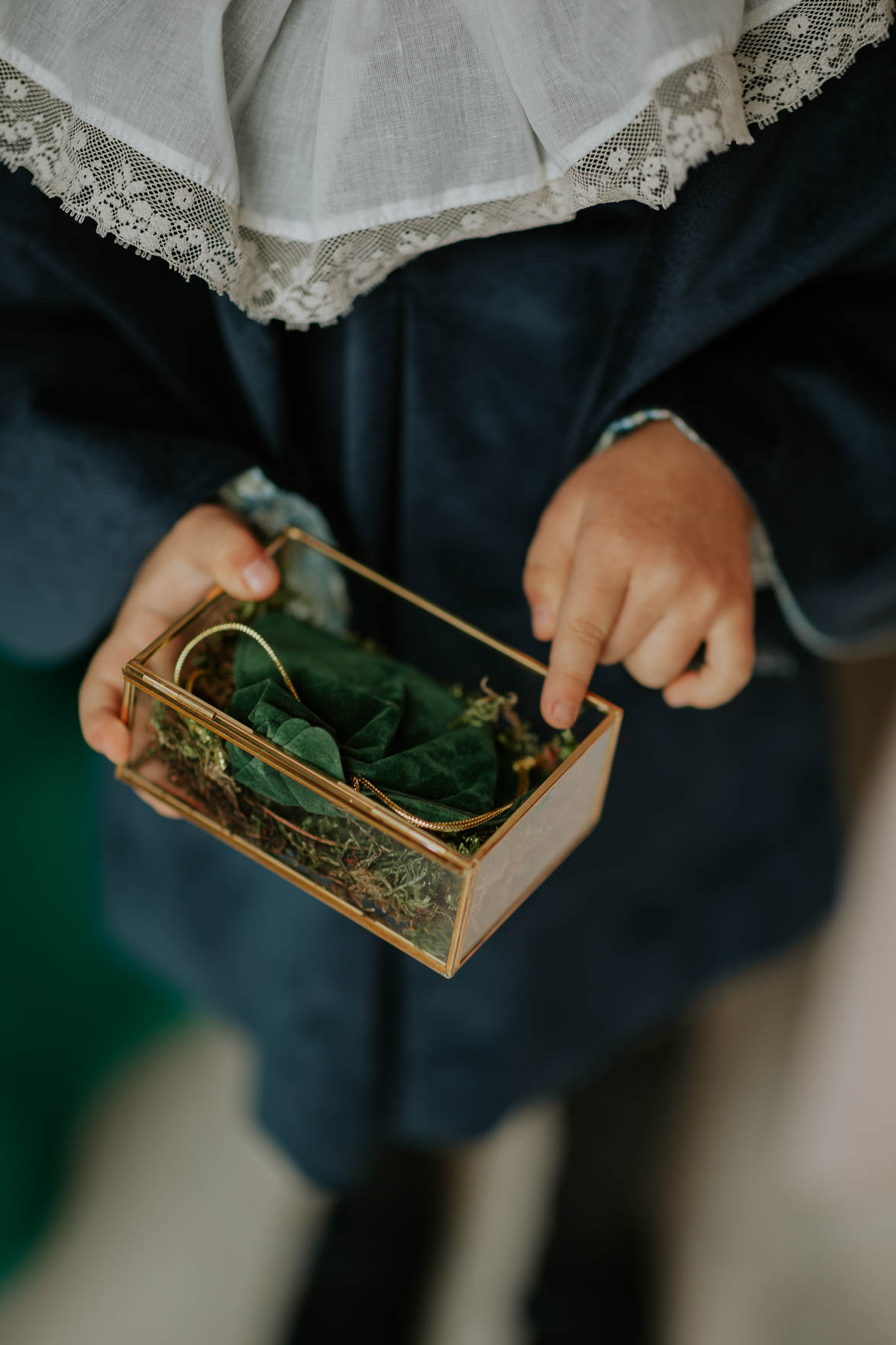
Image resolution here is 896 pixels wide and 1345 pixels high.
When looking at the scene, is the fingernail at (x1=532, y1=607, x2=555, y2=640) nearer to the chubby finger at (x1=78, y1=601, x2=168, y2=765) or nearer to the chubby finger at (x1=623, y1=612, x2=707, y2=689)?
the chubby finger at (x1=623, y1=612, x2=707, y2=689)

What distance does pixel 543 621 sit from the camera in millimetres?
517

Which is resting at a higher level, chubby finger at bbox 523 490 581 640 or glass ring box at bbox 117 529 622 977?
chubby finger at bbox 523 490 581 640

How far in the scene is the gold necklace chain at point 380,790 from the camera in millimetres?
403

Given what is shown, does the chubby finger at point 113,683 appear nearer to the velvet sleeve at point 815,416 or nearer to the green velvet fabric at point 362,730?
the green velvet fabric at point 362,730

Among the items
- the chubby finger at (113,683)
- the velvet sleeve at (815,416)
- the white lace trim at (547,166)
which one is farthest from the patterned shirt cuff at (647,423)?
the chubby finger at (113,683)

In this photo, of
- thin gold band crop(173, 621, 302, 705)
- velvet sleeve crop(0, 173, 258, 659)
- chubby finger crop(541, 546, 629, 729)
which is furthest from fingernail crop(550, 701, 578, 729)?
velvet sleeve crop(0, 173, 258, 659)

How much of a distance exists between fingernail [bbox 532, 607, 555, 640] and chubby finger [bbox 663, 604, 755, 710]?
0.27 ft

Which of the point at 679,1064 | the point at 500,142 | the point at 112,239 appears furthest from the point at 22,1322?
the point at 500,142

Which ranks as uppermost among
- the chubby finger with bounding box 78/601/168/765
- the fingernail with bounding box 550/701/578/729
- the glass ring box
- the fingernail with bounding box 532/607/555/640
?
the fingernail with bounding box 550/701/578/729

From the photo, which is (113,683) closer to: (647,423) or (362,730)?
(362,730)

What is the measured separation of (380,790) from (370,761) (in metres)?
0.02

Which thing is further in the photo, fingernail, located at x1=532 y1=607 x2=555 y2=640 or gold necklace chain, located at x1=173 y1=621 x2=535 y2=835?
fingernail, located at x1=532 y1=607 x2=555 y2=640

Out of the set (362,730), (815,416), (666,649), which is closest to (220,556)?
(362,730)

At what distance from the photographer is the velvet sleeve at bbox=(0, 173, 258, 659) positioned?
0.52 meters
